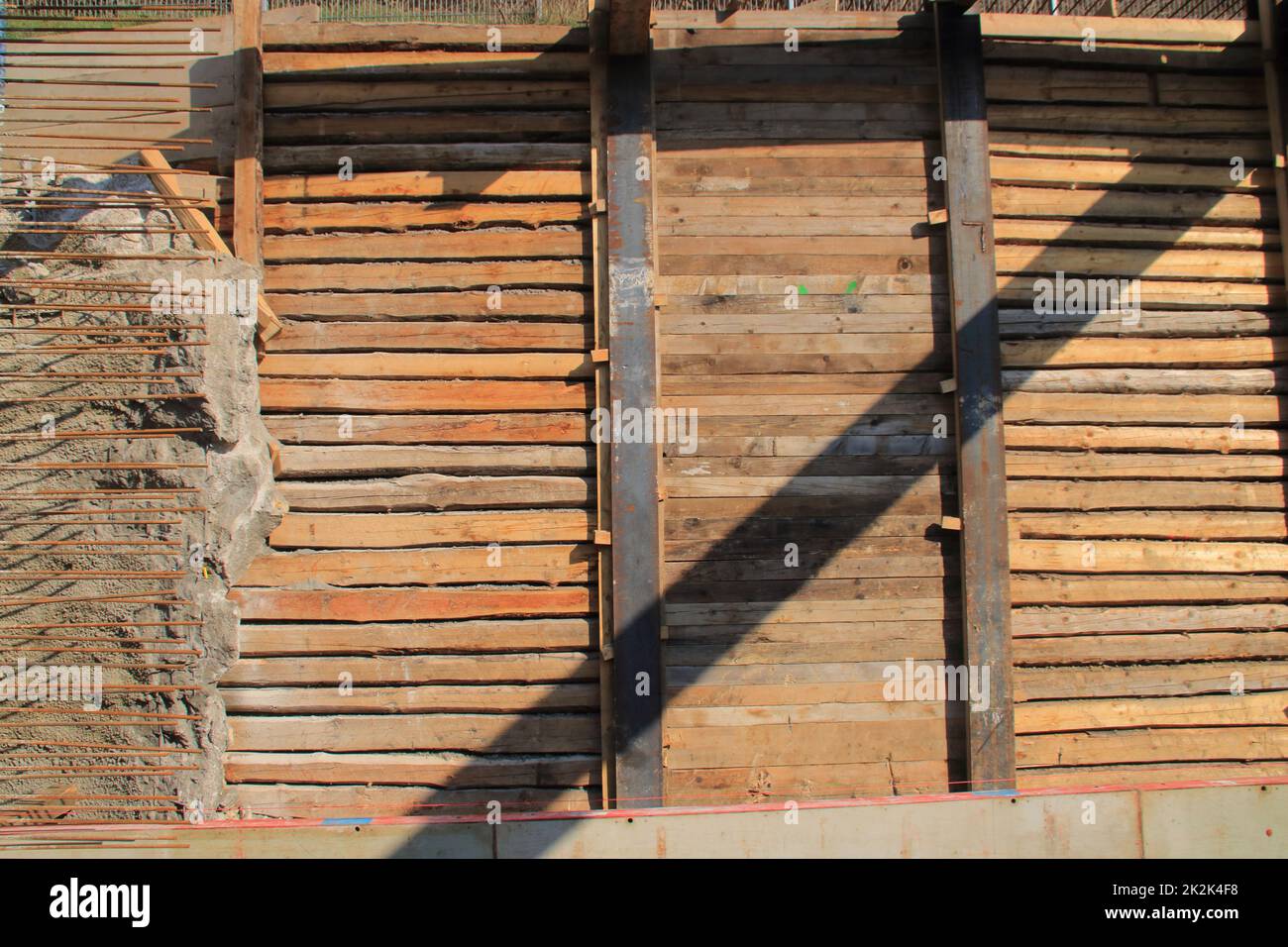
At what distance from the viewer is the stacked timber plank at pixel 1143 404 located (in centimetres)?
673

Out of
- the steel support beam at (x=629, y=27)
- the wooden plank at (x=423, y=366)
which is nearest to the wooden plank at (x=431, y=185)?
the steel support beam at (x=629, y=27)

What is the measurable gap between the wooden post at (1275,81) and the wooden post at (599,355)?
5.20 metres

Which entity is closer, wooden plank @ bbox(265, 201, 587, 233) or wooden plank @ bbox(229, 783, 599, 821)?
wooden plank @ bbox(229, 783, 599, 821)

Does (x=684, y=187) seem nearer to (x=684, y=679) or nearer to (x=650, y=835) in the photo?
(x=684, y=679)

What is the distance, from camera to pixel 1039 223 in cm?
700

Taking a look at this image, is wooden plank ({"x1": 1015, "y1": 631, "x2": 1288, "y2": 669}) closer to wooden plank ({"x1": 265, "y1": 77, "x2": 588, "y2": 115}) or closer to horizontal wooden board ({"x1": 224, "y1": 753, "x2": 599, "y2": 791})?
horizontal wooden board ({"x1": 224, "y1": 753, "x2": 599, "y2": 791})

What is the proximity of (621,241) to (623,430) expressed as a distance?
4.61ft

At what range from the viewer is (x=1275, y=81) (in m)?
7.14

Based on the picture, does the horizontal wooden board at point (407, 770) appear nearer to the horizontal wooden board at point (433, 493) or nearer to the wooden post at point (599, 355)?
the wooden post at point (599, 355)

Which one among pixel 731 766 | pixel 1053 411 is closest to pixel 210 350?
pixel 731 766

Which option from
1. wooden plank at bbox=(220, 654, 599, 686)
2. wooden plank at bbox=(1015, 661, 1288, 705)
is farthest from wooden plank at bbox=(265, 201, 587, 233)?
wooden plank at bbox=(1015, 661, 1288, 705)

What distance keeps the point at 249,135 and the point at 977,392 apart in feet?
18.7

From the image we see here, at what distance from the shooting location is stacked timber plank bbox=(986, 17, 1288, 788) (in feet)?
22.1

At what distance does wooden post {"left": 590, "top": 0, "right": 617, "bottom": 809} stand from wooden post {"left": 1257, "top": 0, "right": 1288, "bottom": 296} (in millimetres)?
5203
